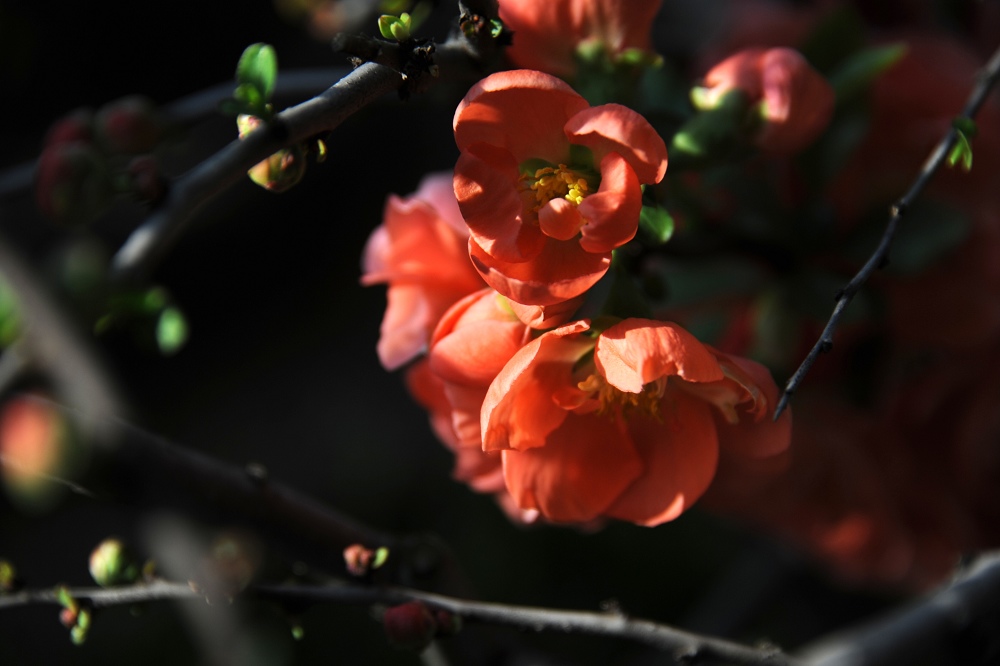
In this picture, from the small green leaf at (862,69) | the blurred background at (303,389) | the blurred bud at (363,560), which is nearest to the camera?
the blurred bud at (363,560)

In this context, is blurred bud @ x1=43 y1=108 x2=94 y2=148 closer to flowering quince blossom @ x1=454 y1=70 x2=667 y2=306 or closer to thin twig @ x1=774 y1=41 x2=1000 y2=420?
flowering quince blossom @ x1=454 y1=70 x2=667 y2=306

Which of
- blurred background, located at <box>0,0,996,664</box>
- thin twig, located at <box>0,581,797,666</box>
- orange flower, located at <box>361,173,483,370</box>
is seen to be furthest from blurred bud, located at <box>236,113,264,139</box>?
blurred background, located at <box>0,0,996,664</box>

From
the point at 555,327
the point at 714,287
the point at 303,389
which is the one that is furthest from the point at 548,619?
the point at 303,389

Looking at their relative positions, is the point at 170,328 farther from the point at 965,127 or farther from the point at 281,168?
the point at 965,127

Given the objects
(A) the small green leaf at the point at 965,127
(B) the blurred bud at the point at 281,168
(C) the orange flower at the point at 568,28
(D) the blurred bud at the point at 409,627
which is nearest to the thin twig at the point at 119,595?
(D) the blurred bud at the point at 409,627

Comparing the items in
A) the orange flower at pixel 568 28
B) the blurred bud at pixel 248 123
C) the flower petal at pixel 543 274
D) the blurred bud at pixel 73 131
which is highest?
the blurred bud at pixel 248 123

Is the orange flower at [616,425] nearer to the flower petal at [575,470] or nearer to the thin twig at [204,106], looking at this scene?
the flower petal at [575,470]
